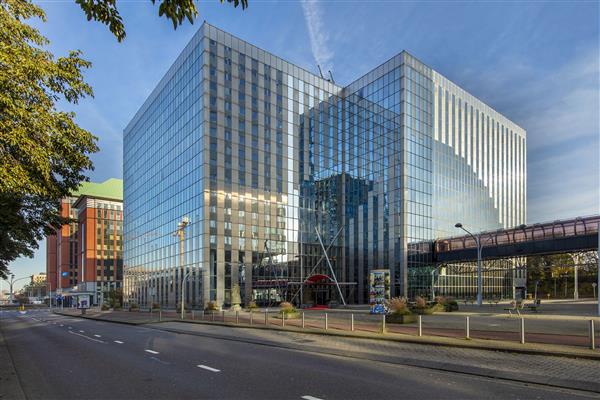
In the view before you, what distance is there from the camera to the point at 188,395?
28.0 feet

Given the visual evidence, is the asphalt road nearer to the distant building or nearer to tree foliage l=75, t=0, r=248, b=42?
tree foliage l=75, t=0, r=248, b=42

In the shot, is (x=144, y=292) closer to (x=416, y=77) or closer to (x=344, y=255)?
(x=344, y=255)

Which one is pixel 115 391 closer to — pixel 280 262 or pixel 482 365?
pixel 482 365

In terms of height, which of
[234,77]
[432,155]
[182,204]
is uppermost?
[234,77]

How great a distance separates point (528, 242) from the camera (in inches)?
2023

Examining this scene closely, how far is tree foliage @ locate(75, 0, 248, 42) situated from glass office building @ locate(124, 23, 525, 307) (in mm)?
47771

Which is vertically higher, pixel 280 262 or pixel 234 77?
pixel 234 77

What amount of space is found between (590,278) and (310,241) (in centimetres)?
6395

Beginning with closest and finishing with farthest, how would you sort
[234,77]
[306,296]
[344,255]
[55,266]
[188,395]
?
[188,395] < [234,77] < [306,296] < [344,255] < [55,266]

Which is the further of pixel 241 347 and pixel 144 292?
pixel 144 292

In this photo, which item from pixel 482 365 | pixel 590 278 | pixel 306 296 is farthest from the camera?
pixel 590 278

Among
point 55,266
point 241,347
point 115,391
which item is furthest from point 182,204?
point 55,266

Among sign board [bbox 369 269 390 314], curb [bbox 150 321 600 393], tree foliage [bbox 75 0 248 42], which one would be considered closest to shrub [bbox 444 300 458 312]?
sign board [bbox 369 269 390 314]

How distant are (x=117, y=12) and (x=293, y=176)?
57340mm
